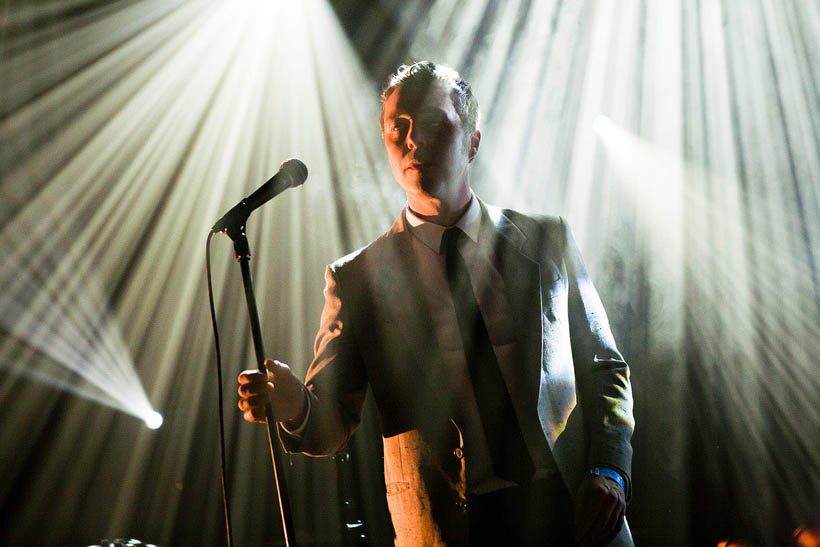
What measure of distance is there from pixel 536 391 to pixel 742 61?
12.0 feet

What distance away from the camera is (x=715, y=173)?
4.25m

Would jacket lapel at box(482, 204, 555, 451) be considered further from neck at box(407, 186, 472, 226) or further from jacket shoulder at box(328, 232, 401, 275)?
jacket shoulder at box(328, 232, 401, 275)

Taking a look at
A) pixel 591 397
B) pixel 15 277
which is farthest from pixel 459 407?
pixel 15 277

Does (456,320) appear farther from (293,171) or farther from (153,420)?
(153,420)

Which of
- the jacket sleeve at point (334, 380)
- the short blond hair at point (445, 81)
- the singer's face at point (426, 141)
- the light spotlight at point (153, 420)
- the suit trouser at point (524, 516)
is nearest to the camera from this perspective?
the suit trouser at point (524, 516)

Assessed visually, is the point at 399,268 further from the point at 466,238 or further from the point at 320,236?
the point at 320,236

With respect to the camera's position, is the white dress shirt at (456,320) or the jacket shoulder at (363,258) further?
the jacket shoulder at (363,258)

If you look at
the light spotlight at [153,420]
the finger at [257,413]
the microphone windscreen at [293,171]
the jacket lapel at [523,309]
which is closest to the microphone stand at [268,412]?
the finger at [257,413]

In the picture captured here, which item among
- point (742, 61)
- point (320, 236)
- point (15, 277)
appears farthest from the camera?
point (320, 236)

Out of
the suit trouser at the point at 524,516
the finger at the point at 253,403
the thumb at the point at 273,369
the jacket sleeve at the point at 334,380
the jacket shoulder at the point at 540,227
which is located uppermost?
the jacket shoulder at the point at 540,227

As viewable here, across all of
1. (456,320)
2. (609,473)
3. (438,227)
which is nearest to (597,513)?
(609,473)

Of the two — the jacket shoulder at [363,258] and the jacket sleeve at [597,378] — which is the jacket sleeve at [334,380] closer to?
the jacket shoulder at [363,258]

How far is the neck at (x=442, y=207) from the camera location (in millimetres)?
1781

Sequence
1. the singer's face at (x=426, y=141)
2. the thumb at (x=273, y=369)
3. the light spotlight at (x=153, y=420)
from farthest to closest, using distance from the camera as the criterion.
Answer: the light spotlight at (x=153, y=420) < the singer's face at (x=426, y=141) < the thumb at (x=273, y=369)
